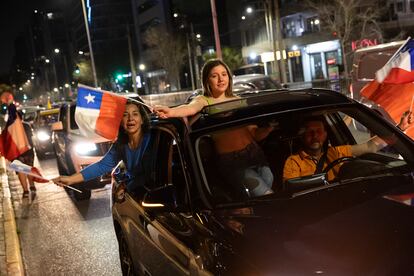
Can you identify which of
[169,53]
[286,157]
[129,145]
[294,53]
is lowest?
[286,157]

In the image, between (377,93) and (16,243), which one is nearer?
(377,93)

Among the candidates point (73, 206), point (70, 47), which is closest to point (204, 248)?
point (73, 206)

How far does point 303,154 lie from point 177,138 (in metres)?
0.98

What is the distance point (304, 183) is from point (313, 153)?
0.67 metres

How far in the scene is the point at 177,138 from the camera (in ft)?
12.7

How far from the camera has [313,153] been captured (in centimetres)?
421

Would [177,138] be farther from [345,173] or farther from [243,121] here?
[345,173]

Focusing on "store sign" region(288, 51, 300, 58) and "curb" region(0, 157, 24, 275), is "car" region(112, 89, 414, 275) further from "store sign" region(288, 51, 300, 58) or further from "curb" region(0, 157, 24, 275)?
"store sign" region(288, 51, 300, 58)

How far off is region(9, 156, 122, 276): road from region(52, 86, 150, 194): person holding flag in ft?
5.26

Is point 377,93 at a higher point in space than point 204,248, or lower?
higher

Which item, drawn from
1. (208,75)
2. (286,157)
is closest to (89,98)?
(208,75)

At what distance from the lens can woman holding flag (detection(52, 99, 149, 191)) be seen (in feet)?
15.9

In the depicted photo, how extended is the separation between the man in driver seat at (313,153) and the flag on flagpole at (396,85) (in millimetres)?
1737

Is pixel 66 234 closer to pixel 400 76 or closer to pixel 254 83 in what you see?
pixel 400 76
